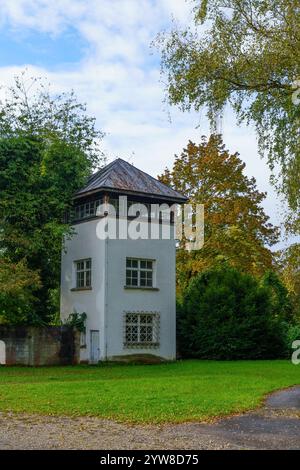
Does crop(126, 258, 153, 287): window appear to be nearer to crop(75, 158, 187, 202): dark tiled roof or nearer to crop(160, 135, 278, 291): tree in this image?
crop(75, 158, 187, 202): dark tiled roof

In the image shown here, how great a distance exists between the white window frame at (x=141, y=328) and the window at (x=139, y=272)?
1361mm

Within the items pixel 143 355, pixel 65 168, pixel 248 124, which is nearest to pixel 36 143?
pixel 65 168

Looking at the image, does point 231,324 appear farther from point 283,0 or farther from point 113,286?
point 283,0

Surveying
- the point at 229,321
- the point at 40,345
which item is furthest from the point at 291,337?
the point at 40,345

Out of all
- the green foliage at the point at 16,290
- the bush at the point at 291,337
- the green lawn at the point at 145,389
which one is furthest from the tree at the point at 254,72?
the bush at the point at 291,337

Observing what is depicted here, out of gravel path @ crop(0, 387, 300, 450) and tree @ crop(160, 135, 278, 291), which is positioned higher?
tree @ crop(160, 135, 278, 291)

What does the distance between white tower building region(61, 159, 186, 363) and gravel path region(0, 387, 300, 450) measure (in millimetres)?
15875

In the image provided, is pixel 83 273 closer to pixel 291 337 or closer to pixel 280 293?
pixel 291 337

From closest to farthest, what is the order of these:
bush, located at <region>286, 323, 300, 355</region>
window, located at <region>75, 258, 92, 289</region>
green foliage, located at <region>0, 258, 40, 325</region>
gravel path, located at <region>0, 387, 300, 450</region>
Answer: gravel path, located at <region>0, 387, 300, 450</region>
green foliage, located at <region>0, 258, 40, 325</region>
window, located at <region>75, 258, 92, 289</region>
bush, located at <region>286, 323, 300, 355</region>

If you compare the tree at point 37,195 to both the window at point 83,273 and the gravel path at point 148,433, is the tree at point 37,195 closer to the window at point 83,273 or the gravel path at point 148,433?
the window at point 83,273

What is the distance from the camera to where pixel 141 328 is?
29.8 m

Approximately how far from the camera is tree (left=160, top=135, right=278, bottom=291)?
38125mm

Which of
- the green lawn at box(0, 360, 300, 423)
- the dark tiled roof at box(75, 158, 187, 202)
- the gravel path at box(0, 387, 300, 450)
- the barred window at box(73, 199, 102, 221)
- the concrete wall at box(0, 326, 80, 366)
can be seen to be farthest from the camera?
the barred window at box(73, 199, 102, 221)

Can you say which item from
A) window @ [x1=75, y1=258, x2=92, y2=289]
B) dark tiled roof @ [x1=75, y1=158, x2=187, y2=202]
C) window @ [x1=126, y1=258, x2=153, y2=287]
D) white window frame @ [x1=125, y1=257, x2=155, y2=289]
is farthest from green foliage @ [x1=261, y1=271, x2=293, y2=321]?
window @ [x1=75, y1=258, x2=92, y2=289]
